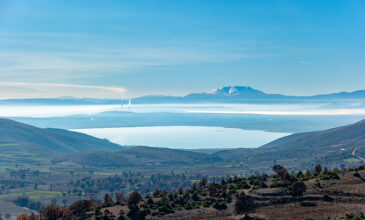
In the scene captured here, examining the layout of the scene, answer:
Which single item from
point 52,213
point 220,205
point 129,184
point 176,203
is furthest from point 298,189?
point 129,184

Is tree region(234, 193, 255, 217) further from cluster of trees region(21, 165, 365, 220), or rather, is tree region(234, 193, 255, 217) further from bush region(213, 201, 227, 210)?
bush region(213, 201, 227, 210)

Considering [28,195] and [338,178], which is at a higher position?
[338,178]

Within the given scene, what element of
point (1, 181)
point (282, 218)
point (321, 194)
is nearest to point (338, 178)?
point (321, 194)

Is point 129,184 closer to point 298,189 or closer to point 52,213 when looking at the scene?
point 52,213

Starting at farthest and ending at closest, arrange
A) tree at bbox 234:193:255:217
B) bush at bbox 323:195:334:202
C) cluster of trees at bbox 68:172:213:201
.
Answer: cluster of trees at bbox 68:172:213:201 < bush at bbox 323:195:334:202 < tree at bbox 234:193:255:217

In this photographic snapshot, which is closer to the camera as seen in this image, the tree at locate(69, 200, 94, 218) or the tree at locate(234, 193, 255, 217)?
the tree at locate(234, 193, 255, 217)

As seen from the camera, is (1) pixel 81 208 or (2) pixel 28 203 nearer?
(1) pixel 81 208

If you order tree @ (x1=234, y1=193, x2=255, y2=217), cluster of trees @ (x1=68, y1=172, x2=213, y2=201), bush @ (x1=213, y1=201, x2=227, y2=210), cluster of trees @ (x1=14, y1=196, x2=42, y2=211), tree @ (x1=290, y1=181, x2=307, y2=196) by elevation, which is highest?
tree @ (x1=290, y1=181, x2=307, y2=196)

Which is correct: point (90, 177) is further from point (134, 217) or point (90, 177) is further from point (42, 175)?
point (134, 217)

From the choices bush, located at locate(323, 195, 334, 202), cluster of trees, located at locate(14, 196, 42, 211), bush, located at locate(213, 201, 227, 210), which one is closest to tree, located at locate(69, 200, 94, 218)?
bush, located at locate(213, 201, 227, 210)

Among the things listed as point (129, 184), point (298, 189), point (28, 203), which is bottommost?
point (28, 203)

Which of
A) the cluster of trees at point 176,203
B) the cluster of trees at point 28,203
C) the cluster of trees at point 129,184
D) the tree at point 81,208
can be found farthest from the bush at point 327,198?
the cluster of trees at point 129,184
